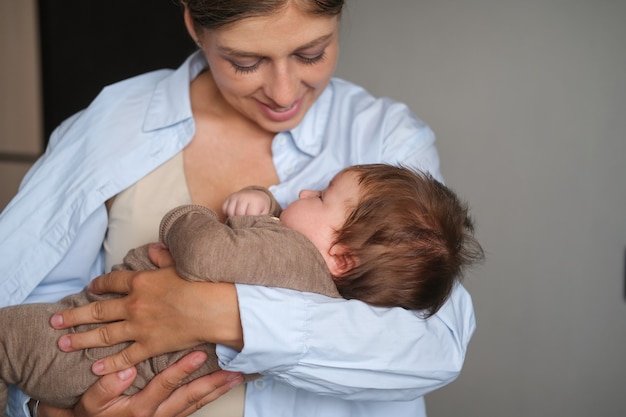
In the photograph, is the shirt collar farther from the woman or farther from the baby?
the baby

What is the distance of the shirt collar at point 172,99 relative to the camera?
77.4 inches

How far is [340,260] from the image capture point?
1.61 metres

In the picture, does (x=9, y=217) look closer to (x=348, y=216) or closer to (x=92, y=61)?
(x=348, y=216)

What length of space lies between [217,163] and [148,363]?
60cm

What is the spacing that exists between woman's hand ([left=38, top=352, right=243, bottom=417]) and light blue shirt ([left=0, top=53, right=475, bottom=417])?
108 millimetres

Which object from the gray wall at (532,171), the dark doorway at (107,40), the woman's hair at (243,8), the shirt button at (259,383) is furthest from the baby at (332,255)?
the dark doorway at (107,40)

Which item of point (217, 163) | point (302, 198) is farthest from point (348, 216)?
point (217, 163)

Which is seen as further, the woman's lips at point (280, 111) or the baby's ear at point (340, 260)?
the woman's lips at point (280, 111)

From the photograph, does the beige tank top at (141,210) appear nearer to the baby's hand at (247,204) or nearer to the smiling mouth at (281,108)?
the baby's hand at (247,204)

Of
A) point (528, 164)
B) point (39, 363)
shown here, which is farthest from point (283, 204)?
point (528, 164)

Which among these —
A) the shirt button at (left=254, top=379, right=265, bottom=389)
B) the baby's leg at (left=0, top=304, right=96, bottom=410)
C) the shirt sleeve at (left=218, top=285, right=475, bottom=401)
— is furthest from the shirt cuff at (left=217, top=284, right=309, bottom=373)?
the baby's leg at (left=0, top=304, right=96, bottom=410)

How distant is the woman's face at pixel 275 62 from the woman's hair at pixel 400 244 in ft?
0.99

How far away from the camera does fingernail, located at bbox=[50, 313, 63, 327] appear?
1624mm

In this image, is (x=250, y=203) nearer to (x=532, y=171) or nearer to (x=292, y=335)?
(x=292, y=335)
